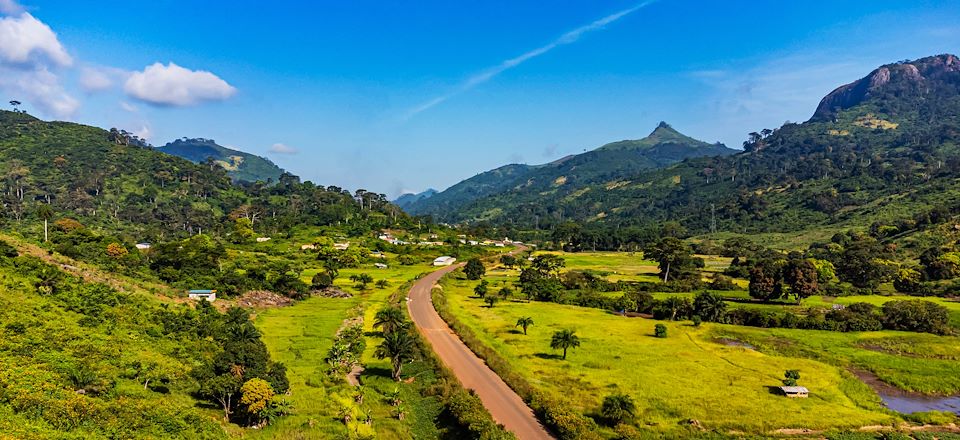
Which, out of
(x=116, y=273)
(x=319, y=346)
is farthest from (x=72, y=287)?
(x=319, y=346)

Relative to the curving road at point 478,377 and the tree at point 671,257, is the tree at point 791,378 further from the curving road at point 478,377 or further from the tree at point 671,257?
the tree at point 671,257

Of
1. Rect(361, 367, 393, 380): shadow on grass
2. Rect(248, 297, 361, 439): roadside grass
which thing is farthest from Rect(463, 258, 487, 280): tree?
Rect(361, 367, 393, 380): shadow on grass

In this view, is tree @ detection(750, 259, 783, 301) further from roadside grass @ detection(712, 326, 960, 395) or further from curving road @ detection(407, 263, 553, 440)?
curving road @ detection(407, 263, 553, 440)

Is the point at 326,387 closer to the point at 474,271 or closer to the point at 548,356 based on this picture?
the point at 548,356

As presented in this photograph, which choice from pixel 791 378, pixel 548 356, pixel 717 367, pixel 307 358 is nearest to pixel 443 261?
pixel 548 356

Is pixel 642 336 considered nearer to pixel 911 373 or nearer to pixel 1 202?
pixel 911 373

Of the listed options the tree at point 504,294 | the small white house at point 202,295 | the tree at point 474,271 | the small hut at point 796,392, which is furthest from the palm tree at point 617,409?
the tree at point 474,271
